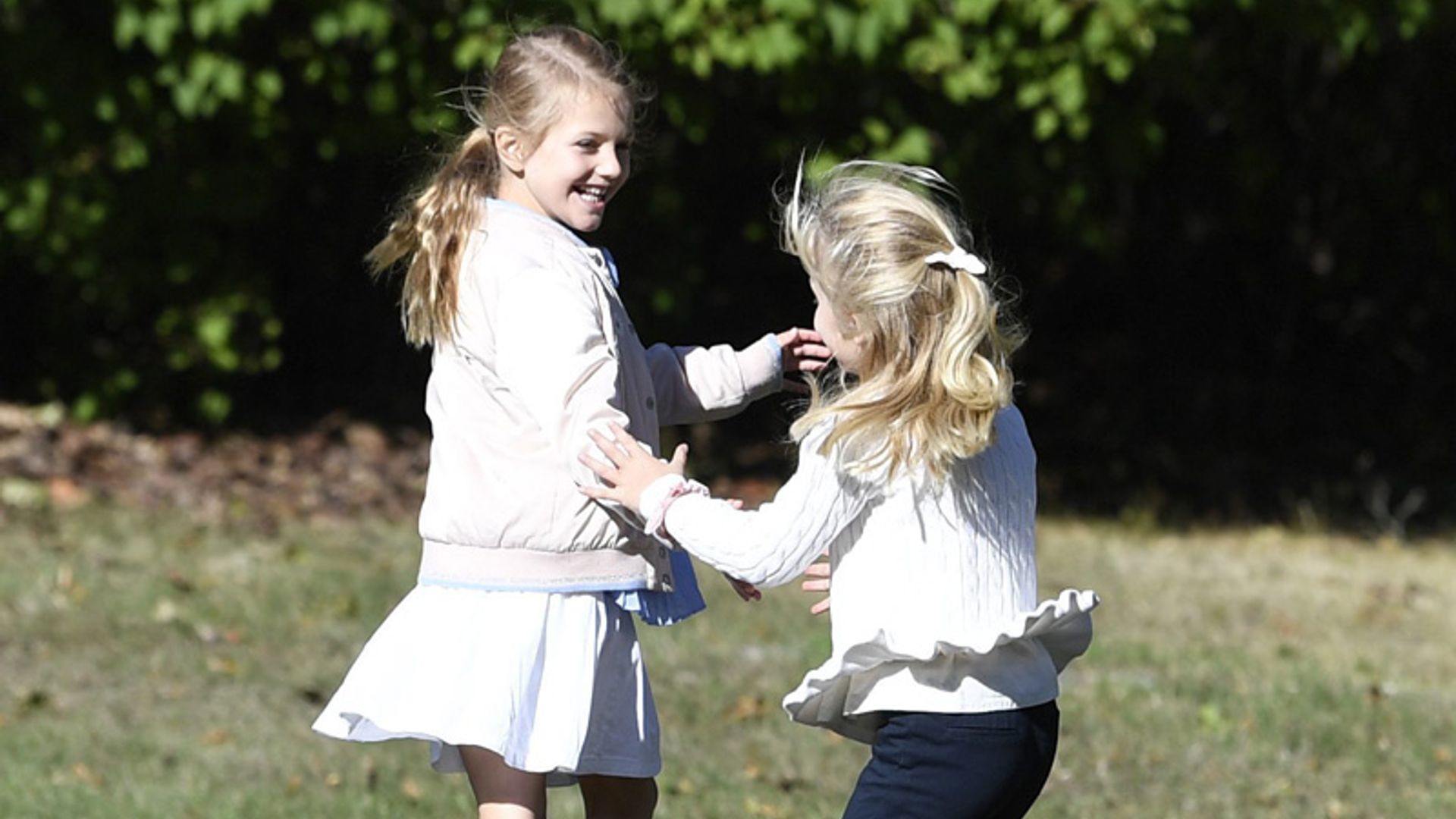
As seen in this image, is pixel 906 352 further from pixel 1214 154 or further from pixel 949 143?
pixel 1214 154

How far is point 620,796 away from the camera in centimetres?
360

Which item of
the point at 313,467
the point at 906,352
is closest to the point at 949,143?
the point at 313,467

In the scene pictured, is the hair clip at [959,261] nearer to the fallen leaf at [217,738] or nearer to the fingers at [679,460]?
the fingers at [679,460]

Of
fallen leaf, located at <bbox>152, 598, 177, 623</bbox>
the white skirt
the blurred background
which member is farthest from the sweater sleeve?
fallen leaf, located at <bbox>152, 598, 177, 623</bbox>

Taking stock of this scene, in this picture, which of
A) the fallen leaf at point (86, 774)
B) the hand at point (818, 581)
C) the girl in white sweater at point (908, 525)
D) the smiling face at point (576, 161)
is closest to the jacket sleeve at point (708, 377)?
the smiling face at point (576, 161)

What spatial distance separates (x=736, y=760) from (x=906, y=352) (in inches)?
94.7

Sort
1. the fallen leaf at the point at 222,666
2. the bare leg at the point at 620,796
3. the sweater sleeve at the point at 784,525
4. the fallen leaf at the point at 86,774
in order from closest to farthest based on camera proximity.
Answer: the sweater sleeve at the point at 784,525, the bare leg at the point at 620,796, the fallen leaf at the point at 86,774, the fallen leaf at the point at 222,666

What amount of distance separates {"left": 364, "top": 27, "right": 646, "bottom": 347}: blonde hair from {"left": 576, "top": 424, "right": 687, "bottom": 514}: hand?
44 centimetres


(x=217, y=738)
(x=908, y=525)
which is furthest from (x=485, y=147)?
(x=217, y=738)

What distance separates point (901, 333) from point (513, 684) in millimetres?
827

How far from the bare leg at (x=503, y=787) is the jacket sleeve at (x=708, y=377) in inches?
27.6

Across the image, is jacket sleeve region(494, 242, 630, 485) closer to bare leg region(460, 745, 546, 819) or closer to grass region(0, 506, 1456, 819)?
bare leg region(460, 745, 546, 819)

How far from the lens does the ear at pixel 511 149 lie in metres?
3.48

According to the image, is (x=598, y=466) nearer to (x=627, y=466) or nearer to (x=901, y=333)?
(x=627, y=466)
